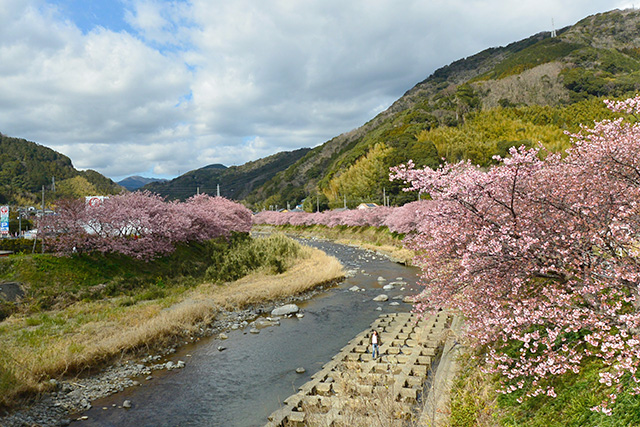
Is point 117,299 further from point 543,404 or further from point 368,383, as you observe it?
point 543,404

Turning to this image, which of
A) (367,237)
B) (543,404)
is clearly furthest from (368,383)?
(367,237)

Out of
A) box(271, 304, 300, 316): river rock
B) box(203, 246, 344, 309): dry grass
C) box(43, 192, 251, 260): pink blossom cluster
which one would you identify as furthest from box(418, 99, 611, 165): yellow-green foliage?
box(271, 304, 300, 316): river rock

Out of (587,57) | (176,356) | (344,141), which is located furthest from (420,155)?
(344,141)

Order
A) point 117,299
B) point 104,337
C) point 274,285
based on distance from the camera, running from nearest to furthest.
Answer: point 104,337
point 117,299
point 274,285

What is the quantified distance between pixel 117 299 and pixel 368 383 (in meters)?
16.9

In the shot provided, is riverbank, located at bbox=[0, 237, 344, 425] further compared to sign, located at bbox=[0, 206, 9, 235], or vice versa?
sign, located at bbox=[0, 206, 9, 235]

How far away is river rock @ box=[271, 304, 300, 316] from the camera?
2147 centimetres

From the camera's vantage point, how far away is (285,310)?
71.1 ft

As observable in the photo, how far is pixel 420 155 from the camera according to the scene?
8912 centimetres

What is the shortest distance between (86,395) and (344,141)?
597ft

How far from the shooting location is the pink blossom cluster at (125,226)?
24.6 m

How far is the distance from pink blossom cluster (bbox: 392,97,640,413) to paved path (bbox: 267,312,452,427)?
129 inches

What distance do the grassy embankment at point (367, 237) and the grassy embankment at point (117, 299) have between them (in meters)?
11.8

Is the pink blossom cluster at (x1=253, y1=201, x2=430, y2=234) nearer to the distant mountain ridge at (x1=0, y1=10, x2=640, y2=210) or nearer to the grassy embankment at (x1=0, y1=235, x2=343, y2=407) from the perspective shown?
the distant mountain ridge at (x1=0, y1=10, x2=640, y2=210)
